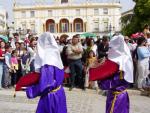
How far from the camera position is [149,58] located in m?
14.5

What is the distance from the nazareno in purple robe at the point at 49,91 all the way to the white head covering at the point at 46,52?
82 millimetres

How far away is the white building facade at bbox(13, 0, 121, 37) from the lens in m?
108

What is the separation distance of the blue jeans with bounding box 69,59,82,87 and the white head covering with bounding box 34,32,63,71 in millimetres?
6676

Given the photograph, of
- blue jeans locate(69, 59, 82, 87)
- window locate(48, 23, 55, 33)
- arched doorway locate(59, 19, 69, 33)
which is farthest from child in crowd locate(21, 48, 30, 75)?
arched doorway locate(59, 19, 69, 33)

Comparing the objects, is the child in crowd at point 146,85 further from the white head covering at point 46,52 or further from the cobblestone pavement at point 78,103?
the white head covering at point 46,52

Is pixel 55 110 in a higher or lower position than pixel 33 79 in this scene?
lower

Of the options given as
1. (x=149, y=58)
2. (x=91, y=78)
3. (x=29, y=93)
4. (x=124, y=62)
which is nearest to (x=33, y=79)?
(x=29, y=93)

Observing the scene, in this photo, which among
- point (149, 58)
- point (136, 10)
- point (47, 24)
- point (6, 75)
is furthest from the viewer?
point (47, 24)

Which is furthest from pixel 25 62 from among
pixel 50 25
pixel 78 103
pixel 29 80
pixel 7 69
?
pixel 50 25

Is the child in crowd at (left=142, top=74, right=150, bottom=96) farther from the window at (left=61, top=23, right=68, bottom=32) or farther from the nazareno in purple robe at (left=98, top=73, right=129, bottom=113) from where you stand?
the window at (left=61, top=23, right=68, bottom=32)

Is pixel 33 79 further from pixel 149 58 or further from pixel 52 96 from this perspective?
pixel 149 58

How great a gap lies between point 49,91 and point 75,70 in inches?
277

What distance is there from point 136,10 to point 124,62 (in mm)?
46857

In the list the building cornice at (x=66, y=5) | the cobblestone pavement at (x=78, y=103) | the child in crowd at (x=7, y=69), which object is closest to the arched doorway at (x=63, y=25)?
the building cornice at (x=66, y=5)
